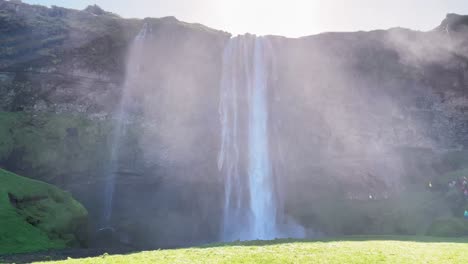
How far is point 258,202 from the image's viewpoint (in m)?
52.1

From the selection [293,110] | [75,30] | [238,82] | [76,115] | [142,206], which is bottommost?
[142,206]

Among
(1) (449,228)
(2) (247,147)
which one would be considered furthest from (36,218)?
(1) (449,228)

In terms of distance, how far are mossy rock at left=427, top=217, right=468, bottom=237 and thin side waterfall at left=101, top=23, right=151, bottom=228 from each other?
38297mm

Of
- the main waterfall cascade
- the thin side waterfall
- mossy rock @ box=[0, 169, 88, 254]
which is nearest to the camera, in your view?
mossy rock @ box=[0, 169, 88, 254]

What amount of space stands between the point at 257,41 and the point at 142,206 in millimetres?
32342

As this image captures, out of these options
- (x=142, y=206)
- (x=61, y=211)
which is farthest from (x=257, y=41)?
(x=61, y=211)

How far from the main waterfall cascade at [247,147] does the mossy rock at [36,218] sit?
21905 mm

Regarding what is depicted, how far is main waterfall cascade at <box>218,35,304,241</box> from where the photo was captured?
51062 millimetres

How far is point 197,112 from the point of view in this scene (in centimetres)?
5662

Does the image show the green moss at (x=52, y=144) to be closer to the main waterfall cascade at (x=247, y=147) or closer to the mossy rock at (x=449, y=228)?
the main waterfall cascade at (x=247, y=147)

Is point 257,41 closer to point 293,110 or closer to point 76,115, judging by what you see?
point 293,110

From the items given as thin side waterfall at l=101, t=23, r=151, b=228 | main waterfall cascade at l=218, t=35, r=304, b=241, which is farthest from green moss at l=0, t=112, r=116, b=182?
main waterfall cascade at l=218, t=35, r=304, b=241

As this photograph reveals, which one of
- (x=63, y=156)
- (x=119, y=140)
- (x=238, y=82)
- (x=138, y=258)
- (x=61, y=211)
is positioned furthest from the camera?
(x=238, y=82)

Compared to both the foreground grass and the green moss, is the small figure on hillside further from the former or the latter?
the green moss
